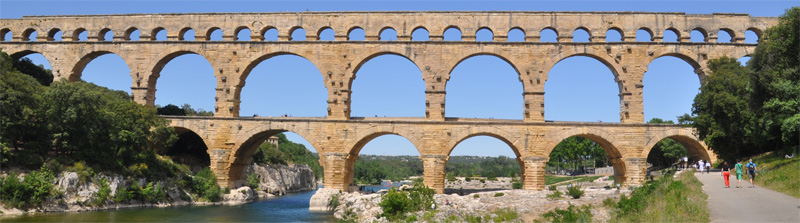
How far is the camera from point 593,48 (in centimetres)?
2905

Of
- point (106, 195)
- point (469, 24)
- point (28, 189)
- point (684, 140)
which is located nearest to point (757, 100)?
point (684, 140)

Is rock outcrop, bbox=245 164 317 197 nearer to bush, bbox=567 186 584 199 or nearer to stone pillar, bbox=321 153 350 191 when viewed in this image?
Result: stone pillar, bbox=321 153 350 191

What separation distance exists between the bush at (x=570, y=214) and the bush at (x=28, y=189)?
63.7 ft

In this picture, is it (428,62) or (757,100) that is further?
(428,62)

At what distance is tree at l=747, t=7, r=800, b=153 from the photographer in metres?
18.3

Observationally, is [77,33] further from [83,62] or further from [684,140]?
[684,140]

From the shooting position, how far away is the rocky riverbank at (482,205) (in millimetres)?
20875

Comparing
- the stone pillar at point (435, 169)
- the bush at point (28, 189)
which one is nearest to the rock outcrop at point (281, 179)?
the bush at point (28, 189)

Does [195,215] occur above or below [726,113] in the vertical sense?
below

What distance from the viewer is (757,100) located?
2073 centimetres

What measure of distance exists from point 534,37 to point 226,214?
17.4 metres

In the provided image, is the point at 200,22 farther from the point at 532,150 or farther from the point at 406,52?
the point at 532,150

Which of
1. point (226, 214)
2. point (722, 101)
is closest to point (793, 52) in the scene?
point (722, 101)

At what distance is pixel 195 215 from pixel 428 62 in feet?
43.5
